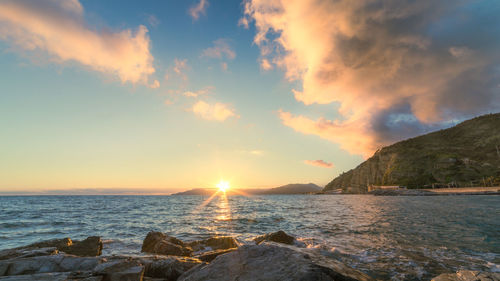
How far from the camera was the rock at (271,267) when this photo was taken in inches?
158

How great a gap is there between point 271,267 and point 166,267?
4666mm

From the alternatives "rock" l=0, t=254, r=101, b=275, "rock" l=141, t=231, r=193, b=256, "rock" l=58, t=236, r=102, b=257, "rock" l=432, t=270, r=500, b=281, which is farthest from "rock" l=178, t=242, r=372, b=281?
"rock" l=58, t=236, r=102, b=257

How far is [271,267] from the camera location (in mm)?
4512

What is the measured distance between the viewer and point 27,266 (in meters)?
6.79

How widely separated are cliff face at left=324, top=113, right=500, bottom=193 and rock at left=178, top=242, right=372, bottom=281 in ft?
434

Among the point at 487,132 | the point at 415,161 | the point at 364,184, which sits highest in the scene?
the point at 487,132

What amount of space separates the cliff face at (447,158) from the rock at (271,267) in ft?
434

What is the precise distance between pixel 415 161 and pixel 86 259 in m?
163

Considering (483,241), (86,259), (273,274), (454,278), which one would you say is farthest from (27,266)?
(483,241)

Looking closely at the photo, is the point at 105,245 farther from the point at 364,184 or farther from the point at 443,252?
the point at 364,184

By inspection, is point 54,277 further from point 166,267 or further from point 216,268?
point 216,268

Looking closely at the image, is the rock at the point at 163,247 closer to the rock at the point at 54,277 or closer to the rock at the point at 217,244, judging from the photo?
the rock at the point at 217,244

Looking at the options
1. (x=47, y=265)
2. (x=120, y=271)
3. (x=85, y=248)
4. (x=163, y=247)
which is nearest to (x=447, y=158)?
(x=163, y=247)

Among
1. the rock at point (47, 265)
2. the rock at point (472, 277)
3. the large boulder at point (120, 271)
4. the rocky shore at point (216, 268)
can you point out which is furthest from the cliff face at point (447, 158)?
the rock at point (47, 265)
